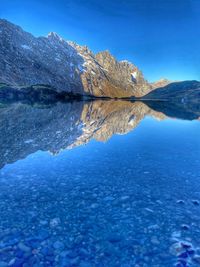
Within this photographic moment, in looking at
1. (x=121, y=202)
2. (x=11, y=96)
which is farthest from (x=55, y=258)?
(x=11, y=96)

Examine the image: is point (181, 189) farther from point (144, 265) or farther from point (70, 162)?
point (70, 162)

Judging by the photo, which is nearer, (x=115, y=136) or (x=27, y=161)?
(x=27, y=161)

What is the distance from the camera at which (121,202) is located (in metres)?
12.4

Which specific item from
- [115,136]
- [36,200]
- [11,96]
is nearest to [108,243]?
[36,200]

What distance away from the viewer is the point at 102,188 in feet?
46.0

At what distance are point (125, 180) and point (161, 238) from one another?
20.4ft

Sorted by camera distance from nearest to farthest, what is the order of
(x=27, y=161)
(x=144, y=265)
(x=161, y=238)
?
(x=144, y=265) < (x=161, y=238) < (x=27, y=161)

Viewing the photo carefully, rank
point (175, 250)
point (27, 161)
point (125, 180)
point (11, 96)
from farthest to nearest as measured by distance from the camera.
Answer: point (11, 96) < point (27, 161) < point (125, 180) < point (175, 250)

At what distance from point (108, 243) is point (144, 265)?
5.14 feet

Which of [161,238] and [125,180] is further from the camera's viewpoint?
[125,180]

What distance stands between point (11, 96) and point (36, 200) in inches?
4931

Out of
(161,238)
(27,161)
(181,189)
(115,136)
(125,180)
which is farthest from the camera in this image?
(115,136)

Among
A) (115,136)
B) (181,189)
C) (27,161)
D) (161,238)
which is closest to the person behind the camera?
(161,238)

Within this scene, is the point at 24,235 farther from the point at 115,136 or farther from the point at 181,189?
the point at 115,136
